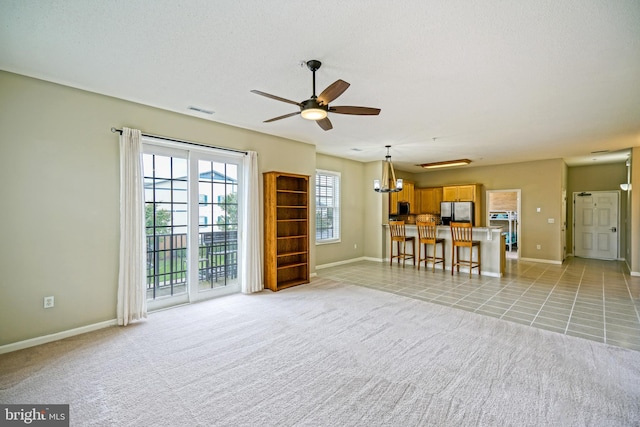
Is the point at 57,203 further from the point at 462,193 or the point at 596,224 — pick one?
the point at 596,224

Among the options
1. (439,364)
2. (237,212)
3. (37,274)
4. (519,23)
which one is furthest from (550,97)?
(37,274)

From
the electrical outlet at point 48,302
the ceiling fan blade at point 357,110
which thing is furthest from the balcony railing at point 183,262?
the ceiling fan blade at point 357,110

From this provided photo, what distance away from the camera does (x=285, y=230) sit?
5590 mm

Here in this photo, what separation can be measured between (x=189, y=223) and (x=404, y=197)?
6660 mm

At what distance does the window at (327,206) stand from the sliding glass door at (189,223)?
2620 millimetres

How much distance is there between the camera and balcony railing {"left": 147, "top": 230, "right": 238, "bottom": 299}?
4023mm

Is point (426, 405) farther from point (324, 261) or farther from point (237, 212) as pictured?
point (324, 261)

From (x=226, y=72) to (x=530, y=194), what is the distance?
8.32 meters

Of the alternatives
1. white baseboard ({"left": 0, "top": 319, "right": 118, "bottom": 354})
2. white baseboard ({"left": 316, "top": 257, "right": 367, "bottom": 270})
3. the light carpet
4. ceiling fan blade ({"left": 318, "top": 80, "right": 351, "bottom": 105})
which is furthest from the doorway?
white baseboard ({"left": 0, "top": 319, "right": 118, "bottom": 354})

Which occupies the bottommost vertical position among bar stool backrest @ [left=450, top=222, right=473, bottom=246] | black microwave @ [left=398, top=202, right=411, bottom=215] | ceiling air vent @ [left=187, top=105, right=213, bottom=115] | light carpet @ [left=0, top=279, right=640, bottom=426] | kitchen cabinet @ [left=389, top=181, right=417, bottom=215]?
light carpet @ [left=0, top=279, right=640, bottom=426]

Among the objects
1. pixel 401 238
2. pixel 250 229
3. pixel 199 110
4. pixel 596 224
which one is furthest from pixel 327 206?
pixel 596 224

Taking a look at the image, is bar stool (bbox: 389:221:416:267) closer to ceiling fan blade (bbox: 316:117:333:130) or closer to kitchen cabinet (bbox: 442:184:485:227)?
kitchen cabinet (bbox: 442:184:485:227)

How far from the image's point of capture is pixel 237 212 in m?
4.95

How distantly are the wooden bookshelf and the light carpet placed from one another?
1.53 metres
